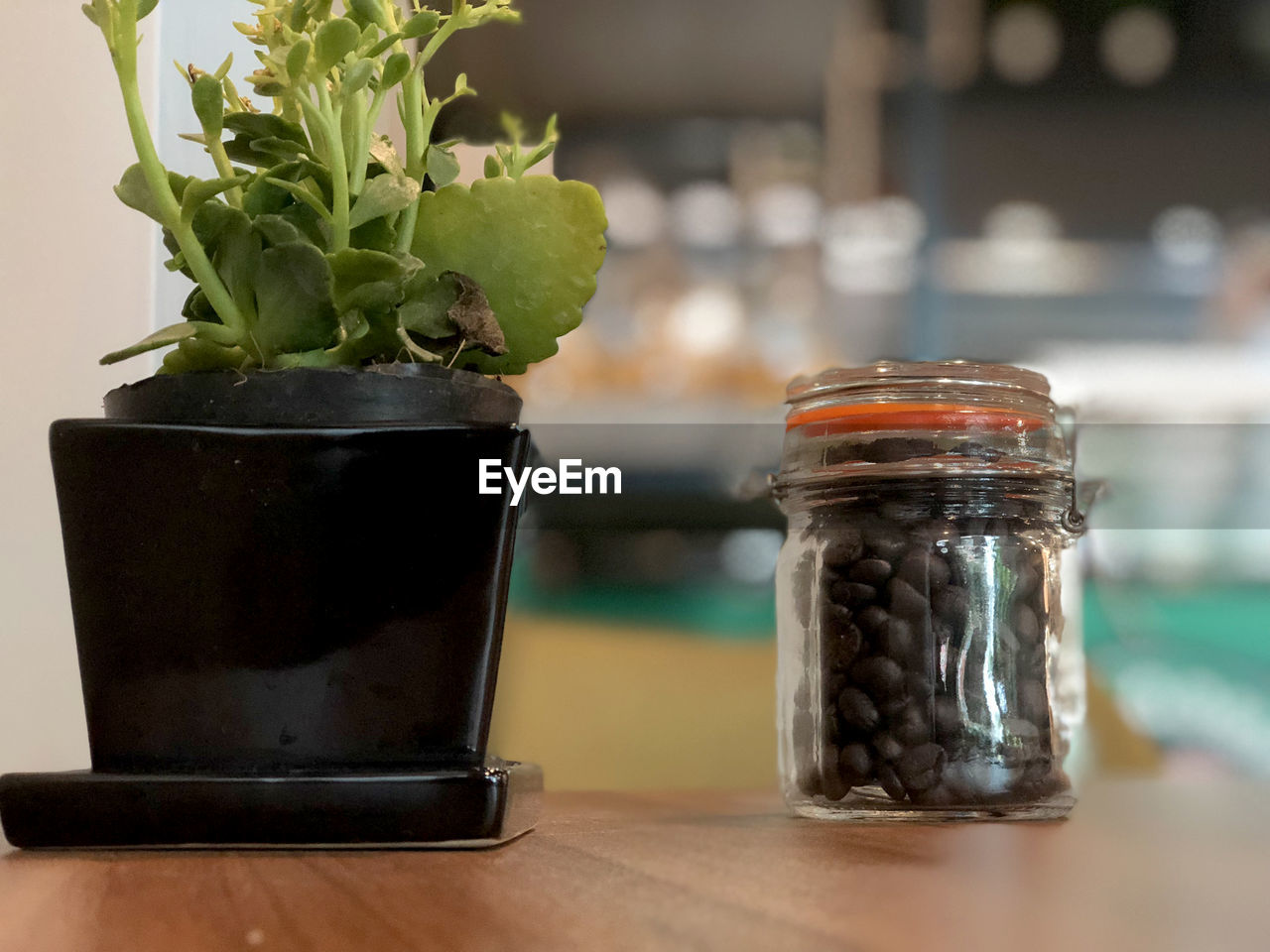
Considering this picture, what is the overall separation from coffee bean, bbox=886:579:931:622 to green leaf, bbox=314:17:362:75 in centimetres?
32

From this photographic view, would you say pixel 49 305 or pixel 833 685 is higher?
pixel 49 305

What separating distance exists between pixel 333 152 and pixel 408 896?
28cm

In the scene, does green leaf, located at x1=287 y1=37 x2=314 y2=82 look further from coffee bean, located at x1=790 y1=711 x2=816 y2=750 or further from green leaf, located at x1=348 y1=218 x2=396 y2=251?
coffee bean, located at x1=790 y1=711 x2=816 y2=750

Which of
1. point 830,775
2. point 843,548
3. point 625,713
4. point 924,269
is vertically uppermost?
point 924,269

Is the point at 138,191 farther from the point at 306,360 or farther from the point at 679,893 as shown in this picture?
the point at 679,893

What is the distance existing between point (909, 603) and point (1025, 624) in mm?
66

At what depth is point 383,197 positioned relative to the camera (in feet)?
1.47

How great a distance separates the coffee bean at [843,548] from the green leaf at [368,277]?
9.3 inches

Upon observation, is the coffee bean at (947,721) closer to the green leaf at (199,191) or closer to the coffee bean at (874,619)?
the coffee bean at (874,619)

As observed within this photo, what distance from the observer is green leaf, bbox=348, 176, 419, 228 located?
45 centimetres

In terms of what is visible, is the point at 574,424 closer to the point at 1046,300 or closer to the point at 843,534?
the point at 1046,300

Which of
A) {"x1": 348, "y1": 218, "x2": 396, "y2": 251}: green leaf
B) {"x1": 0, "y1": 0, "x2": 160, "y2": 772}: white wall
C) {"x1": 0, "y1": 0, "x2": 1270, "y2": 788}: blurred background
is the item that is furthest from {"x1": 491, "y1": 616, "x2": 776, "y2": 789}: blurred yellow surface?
{"x1": 348, "y1": 218, "x2": 396, "y2": 251}: green leaf

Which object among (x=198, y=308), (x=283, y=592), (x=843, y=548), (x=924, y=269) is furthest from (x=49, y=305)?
(x=924, y=269)

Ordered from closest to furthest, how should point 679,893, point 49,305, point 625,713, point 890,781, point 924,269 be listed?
point 679,893 → point 890,781 → point 49,305 → point 625,713 → point 924,269
